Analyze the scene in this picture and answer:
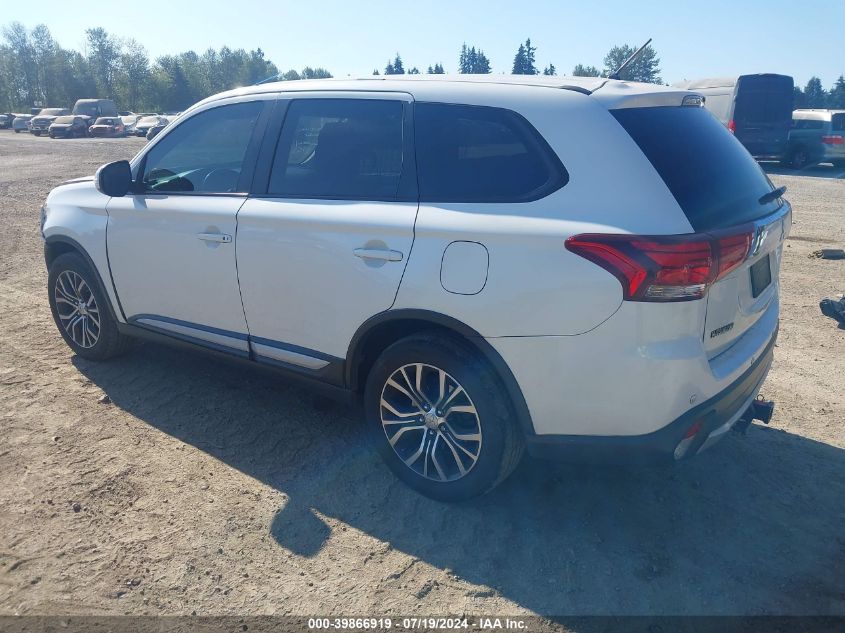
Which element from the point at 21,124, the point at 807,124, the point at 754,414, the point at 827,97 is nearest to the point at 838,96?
the point at 827,97

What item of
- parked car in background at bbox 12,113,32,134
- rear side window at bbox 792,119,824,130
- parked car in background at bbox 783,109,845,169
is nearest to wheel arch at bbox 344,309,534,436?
parked car in background at bbox 783,109,845,169

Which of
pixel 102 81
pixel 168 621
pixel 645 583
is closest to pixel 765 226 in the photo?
pixel 645 583

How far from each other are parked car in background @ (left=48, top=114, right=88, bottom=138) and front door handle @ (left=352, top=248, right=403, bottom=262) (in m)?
42.9

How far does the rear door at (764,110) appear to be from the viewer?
19.2 meters

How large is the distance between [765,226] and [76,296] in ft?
14.9

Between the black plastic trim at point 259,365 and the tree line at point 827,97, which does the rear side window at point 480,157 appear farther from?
the tree line at point 827,97

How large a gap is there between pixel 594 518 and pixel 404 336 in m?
1.28

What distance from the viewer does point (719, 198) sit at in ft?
9.71

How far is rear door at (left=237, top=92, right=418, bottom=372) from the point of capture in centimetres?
333

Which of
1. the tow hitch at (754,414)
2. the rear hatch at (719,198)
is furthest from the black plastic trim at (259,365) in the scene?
the tow hitch at (754,414)

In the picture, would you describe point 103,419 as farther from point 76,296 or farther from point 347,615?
point 347,615

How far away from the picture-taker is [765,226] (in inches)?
122

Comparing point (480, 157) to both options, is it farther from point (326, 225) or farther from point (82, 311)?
point (82, 311)

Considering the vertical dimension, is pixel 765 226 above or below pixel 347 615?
above
